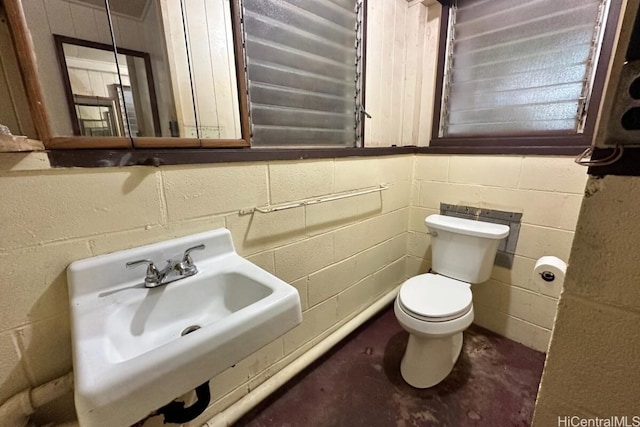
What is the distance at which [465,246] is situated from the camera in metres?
1.58

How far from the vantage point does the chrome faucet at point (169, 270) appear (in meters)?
0.86

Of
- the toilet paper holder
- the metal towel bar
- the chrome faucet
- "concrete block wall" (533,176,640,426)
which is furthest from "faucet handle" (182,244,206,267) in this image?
the toilet paper holder

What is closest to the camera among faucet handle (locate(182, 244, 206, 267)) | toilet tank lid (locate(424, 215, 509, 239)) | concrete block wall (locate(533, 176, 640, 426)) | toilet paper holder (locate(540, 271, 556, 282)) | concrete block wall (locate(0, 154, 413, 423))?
concrete block wall (locate(533, 176, 640, 426))

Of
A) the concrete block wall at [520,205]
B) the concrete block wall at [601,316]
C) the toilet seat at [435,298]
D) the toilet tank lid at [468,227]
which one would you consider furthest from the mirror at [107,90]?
the concrete block wall at [520,205]

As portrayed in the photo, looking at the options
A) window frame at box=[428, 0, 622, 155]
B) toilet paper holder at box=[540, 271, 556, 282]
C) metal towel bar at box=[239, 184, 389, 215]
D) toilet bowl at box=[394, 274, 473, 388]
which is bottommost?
toilet bowl at box=[394, 274, 473, 388]

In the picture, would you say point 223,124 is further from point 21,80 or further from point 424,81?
point 424,81

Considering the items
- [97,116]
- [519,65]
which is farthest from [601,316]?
[519,65]

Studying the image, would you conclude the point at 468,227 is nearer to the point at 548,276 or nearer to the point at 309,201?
the point at 548,276

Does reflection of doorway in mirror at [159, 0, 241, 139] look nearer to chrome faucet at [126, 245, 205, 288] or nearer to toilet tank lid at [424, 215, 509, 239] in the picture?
chrome faucet at [126, 245, 205, 288]

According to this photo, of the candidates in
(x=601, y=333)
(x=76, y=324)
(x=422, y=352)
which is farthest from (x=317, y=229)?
(x=601, y=333)

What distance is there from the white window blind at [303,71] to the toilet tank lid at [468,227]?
2.34 ft

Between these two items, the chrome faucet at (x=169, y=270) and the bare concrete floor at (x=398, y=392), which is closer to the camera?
the chrome faucet at (x=169, y=270)

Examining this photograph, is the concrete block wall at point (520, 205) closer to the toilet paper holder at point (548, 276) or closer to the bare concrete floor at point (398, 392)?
the toilet paper holder at point (548, 276)

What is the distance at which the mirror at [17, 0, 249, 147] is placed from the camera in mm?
787
